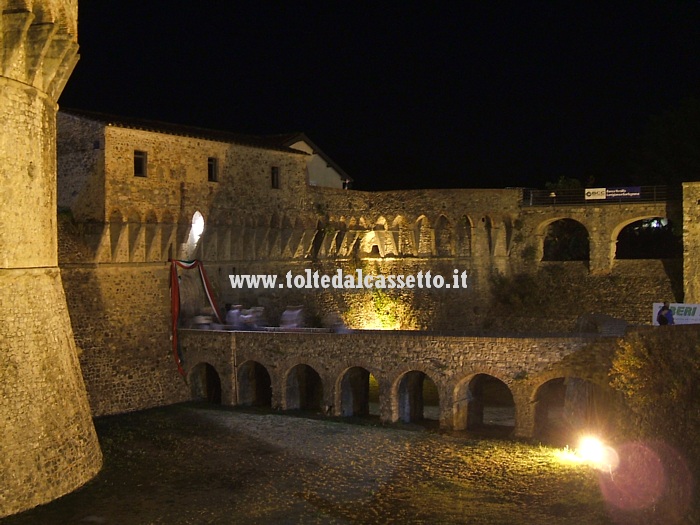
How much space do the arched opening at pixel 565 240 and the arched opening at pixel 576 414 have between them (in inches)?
648

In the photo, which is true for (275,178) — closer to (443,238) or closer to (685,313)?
A: (443,238)

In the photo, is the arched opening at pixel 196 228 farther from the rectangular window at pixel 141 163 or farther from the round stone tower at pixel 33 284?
the round stone tower at pixel 33 284

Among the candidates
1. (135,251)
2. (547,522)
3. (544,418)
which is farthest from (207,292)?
(547,522)

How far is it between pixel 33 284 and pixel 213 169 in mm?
12944

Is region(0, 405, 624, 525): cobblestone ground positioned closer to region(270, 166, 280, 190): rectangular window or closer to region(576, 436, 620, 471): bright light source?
region(576, 436, 620, 471): bright light source

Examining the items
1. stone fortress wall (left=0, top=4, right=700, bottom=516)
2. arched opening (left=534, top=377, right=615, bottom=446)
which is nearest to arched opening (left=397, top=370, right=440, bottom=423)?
stone fortress wall (left=0, top=4, right=700, bottom=516)

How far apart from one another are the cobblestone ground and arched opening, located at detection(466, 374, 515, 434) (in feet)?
5.63

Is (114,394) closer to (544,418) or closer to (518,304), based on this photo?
(544,418)

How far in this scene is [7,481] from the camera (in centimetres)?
1472

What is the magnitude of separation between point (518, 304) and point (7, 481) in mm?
23793

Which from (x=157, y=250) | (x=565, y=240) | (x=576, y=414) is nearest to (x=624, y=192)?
(x=565, y=240)

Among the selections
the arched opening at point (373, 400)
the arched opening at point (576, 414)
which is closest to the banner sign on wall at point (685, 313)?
the arched opening at point (576, 414)

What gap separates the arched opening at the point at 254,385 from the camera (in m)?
26.2

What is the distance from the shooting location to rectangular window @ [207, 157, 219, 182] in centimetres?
2833
